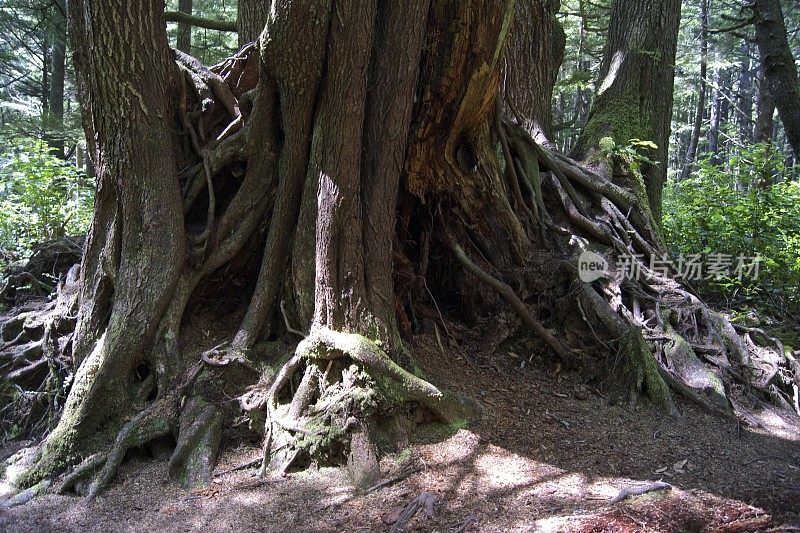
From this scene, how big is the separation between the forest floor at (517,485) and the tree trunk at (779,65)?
16.5 feet

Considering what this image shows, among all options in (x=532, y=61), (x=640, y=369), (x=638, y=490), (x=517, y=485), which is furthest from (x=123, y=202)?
(x=532, y=61)

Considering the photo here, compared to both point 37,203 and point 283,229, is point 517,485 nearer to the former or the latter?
point 283,229

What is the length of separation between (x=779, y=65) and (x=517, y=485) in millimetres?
7226

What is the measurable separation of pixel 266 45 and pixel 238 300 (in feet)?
6.54

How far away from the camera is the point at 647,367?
4.68 metres

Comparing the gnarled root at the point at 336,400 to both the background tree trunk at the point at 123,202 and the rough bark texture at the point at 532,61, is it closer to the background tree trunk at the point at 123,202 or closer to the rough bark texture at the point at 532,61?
the background tree trunk at the point at 123,202

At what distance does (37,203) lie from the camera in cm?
716

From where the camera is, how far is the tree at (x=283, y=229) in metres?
3.69

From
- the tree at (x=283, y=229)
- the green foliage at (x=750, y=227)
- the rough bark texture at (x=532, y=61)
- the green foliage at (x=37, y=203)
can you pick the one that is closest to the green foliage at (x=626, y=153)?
the rough bark texture at (x=532, y=61)

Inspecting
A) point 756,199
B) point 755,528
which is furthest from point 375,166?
point 756,199

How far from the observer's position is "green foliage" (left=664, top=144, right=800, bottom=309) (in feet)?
22.5

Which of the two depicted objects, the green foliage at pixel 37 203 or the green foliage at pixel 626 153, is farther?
the green foliage at pixel 37 203

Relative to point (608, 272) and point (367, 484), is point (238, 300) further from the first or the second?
point (608, 272)

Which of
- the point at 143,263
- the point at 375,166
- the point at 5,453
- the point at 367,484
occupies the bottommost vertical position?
the point at 5,453
